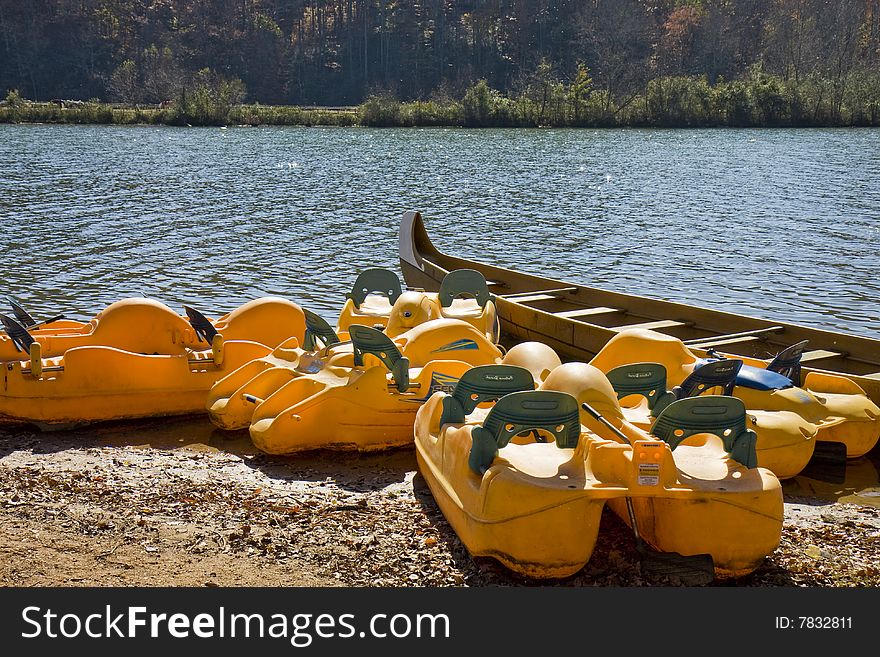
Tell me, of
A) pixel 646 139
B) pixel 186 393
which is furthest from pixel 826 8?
pixel 186 393

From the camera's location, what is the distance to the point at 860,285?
19.2m

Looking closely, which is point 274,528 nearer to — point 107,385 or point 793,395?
point 107,385

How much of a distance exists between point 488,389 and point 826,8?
14514cm

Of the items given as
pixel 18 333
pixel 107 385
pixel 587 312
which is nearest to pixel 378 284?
pixel 587 312

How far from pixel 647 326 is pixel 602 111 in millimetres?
82048

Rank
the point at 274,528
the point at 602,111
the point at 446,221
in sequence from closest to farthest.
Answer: the point at 274,528
the point at 446,221
the point at 602,111

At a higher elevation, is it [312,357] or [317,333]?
[317,333]

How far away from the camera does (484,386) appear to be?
686 cm

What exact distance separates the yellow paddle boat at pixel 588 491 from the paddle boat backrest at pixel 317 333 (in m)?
3.16

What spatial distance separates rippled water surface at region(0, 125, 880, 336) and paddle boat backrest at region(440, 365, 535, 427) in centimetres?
951

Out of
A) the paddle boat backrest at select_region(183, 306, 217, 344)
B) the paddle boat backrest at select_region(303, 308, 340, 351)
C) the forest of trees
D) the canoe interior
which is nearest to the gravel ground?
the paddle boat backrest at select_region(303, 308, 340, 351)

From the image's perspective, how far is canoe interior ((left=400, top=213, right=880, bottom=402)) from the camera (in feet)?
33.7

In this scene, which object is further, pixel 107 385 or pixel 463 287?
pixel 463 287

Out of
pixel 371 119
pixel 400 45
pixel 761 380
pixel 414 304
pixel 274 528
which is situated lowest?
pixel 274 528
